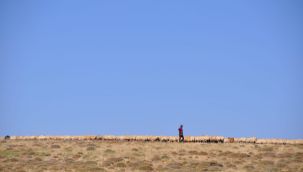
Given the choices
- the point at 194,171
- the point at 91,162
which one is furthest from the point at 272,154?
the point at 91,162

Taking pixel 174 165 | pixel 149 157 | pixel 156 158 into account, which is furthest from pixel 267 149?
pixel 149 157

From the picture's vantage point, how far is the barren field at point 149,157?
4088 centimetres

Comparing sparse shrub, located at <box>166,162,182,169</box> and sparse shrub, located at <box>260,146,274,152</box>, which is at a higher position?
sparse shrub, located at <box>260,146,274,152</box>

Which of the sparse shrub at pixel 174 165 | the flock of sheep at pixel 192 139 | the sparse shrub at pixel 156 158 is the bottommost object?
the sparse shrub at pixel 174 165

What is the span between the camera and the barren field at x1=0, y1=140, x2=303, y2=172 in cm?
4088

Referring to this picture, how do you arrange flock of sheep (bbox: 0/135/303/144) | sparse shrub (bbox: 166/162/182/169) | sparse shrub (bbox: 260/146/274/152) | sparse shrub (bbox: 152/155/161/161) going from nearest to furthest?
sparse shrub (bbox: 166/162/182/169) → sparse shrub (bbox: 152/155/161/161) → sparse shrub (bbox: 260/146/274/152) → flock of sheep (bbox: 0/135/303/144)

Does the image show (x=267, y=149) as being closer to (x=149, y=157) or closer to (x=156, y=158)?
(x=156, y=158)

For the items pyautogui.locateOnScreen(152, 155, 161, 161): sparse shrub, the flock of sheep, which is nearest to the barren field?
pyautogui.locateOnScreen(152, 155, 161, 161): sparse shrub

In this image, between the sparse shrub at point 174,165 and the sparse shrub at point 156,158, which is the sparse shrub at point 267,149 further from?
the sparse shrub at point 156,158

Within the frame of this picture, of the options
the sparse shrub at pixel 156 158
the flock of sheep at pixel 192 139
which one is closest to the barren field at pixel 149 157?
the sparse shrub at pixel 156 158

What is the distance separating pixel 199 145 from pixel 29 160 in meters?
17.3

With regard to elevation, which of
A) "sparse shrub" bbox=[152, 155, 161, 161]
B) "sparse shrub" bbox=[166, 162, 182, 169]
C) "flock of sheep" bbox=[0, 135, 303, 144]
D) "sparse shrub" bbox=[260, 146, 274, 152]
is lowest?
"sparse shrub" bbox=[166, 162, 182, 169]

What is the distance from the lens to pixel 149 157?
45.2 m

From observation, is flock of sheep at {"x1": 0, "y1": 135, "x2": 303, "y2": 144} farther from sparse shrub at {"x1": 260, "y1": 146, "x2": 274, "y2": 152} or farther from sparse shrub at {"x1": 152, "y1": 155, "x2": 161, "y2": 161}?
sparse shrub at {"x1": 152, "y1": 155, "x2": 161, "y2": 161}
